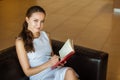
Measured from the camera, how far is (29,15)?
1936 millimetres

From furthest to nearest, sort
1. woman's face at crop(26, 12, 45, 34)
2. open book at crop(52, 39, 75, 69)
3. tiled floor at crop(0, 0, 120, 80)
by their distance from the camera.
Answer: tiled floor at crop(0, 0, 120, 80), woman's face at crop(26, 12, 45, 34), open book at crop(52, 39, 75, 69)

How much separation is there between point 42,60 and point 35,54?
83 mm

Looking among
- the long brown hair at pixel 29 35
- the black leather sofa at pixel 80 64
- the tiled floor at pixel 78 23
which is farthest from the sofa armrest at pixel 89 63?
the tiled floor at pixel 78 23

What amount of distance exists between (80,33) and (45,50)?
8.30 feet

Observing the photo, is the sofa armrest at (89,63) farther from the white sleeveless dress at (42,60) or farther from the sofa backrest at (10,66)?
the sofa backrest at (10,66)

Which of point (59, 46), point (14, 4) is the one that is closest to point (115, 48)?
point (59, 46)

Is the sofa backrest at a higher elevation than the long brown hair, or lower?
lower

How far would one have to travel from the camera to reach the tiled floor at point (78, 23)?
3.93 m

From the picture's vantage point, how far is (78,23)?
202 inches

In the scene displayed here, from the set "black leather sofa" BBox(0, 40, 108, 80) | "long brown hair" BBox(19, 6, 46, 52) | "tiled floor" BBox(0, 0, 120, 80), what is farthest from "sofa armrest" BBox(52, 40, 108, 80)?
"tiled floor" BBox(0, 0, 120, 80)

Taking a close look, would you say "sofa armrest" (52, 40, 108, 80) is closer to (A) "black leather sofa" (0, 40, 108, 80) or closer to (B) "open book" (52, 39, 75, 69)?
(A) "black leather sofa" (0, 40, 108, 80)

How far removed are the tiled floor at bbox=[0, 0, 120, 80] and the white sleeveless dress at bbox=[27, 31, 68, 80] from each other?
125cm

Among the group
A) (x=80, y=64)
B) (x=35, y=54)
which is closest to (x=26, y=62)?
(x=35, y=54)

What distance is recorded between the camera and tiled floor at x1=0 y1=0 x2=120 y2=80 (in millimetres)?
3932
